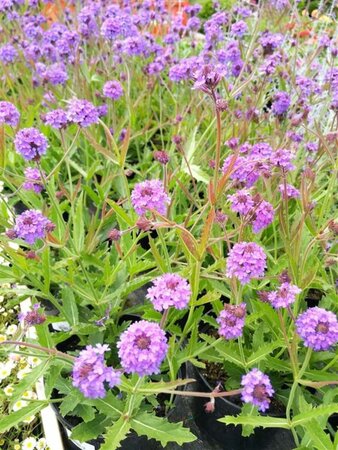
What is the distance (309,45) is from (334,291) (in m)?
1.91

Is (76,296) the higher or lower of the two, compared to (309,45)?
lower

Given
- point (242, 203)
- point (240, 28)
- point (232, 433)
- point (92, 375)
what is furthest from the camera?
point (240, 28)

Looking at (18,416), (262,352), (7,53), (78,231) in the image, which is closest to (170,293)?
(262,352)

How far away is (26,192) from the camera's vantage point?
1.54m

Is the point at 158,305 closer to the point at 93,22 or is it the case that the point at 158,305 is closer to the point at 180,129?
the point at 180,129

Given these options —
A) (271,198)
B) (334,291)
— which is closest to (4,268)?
(271,198)

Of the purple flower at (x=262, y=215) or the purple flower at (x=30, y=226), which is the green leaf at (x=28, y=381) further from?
the purple flower at (x=262, y=215)

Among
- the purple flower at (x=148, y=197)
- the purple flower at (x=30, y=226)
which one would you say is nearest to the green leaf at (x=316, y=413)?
the purple flower at (x=148, y=197)

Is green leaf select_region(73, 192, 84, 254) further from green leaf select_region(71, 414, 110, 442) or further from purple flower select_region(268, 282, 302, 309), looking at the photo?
purple flower select_region(268, 282, 302, 309)

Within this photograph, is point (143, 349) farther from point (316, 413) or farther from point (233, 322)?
point (316, 413)

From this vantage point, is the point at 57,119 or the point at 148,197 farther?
the point at 57,119

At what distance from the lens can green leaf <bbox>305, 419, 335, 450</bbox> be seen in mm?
929

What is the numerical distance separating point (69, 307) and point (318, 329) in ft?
1.99

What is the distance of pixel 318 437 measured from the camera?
0.94 metres
